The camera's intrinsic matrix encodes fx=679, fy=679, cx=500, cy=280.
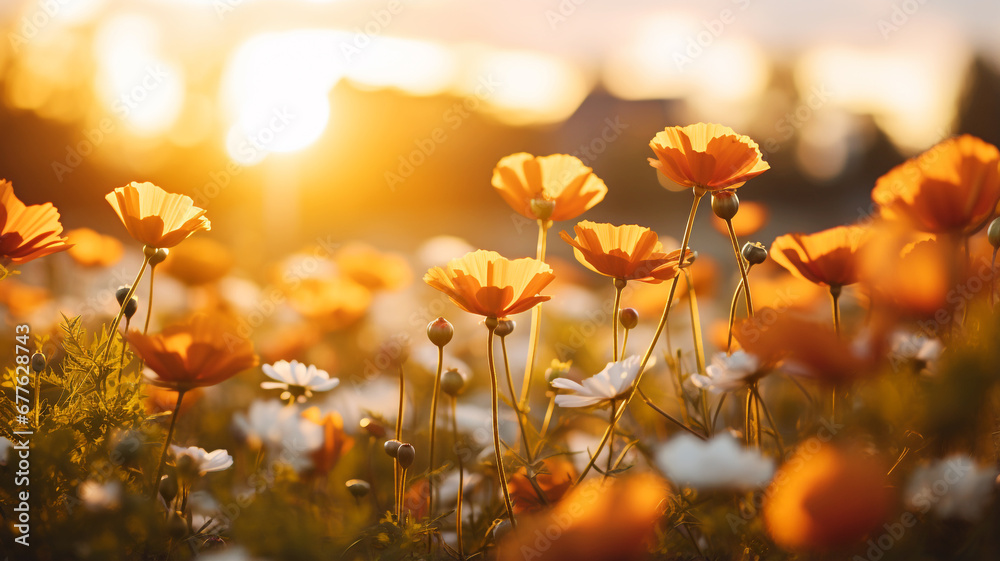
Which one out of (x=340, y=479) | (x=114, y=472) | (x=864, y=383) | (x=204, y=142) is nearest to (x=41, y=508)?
(x=114, y=472)

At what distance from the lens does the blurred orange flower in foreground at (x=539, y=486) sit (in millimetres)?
871

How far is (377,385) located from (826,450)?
1171 millimetres

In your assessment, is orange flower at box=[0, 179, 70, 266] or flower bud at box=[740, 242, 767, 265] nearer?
orange flower at box=[0, 179, 70, 266]

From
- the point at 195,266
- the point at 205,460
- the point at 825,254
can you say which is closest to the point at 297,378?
the point at 205,460

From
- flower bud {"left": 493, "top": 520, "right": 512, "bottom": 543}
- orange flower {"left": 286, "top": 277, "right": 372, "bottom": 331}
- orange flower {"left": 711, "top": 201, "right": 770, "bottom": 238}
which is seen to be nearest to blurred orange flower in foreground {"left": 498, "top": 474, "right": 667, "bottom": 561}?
flower bud {"left": 493, "top": 520, "right": 512, "bottom": 543}

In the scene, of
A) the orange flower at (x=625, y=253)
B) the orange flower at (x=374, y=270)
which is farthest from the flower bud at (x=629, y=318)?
the orange flower at (x=374, y=270)

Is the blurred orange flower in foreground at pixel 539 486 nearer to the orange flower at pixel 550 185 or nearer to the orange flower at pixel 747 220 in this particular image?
the orange flower at pixel 550 185

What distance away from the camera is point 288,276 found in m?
1.95

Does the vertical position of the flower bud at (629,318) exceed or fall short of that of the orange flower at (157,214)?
it falls short

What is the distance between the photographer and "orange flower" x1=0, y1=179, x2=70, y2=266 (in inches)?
30.6

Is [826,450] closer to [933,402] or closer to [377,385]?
[933,402]

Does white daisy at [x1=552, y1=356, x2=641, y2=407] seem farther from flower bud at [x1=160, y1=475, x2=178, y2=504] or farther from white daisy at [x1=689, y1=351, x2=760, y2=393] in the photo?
flower bud at [x1=160, y1=475, x2=178, y2=504]

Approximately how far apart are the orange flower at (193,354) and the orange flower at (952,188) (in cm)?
79

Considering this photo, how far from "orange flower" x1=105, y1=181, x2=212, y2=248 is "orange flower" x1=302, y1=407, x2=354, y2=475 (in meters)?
0.32
